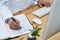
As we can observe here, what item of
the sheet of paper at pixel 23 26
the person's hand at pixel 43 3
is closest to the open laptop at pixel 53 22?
the sheet of paper at pixel 23 26

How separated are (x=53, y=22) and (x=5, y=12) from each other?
580 mm

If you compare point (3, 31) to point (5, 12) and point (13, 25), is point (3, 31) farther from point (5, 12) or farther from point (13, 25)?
point (5, 12)

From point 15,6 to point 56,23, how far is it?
0.63 meters

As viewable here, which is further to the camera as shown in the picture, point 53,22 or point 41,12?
point 41,12

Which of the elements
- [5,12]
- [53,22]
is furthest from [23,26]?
[53,22]

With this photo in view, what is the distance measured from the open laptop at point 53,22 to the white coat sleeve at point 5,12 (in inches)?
18.0

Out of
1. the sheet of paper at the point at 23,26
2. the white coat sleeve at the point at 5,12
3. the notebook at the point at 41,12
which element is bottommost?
the sheet of paper at the point at 23,26

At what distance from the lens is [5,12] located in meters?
1.32

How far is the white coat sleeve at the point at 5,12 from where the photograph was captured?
1268mm

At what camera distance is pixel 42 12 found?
138cm

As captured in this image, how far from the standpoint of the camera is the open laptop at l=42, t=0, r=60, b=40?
31.3 inches

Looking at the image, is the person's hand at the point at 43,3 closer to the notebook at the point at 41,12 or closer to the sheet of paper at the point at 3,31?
the notebook at the point at 41,12

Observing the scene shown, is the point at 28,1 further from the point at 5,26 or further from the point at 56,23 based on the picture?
the point at 56,23

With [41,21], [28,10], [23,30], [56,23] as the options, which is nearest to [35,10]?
[28,10]
